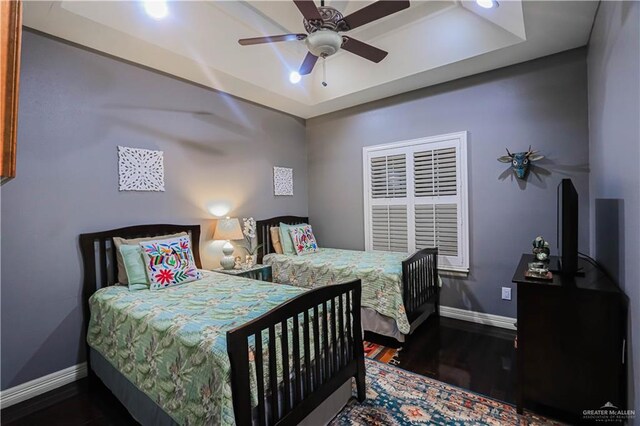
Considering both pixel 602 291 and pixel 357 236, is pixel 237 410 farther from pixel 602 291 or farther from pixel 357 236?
pixel 357 236

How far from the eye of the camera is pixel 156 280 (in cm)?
250

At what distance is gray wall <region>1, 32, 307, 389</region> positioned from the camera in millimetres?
2309

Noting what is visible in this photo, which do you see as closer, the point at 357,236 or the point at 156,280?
the point at 156,280

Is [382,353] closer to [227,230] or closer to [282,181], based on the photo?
[227,230]

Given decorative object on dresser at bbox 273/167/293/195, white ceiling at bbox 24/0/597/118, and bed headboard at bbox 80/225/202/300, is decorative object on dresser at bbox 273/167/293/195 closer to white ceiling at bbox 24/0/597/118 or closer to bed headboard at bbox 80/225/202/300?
white ceiling at bbox 24/0/597/118

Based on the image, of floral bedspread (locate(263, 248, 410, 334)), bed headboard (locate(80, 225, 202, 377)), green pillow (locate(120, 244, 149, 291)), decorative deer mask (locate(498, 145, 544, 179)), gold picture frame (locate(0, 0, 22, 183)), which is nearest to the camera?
gold picture frame (locate(0, 0, 22, 183))

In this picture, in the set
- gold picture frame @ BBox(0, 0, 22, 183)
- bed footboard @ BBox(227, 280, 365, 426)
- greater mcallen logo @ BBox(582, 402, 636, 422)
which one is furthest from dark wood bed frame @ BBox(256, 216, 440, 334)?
gold picture frame @ BBox(0, 0, 22, 183)

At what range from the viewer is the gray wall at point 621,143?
1409 millimetres

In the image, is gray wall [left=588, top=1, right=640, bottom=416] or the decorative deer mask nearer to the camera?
gray wall [left=588, top=1, right=640, bottom=416]

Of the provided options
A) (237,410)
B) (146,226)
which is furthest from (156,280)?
(237,410)

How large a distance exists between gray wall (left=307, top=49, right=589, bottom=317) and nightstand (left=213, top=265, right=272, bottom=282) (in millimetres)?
2140

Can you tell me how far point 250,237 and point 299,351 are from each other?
2.44 meters

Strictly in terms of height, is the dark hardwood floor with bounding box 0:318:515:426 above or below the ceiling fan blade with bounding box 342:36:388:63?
below

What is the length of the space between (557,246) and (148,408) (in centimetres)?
359
